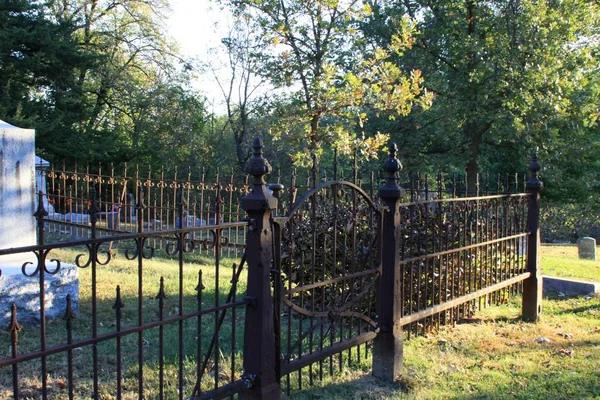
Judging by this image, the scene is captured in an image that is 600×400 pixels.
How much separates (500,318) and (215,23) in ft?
62.2

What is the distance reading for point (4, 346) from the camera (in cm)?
482

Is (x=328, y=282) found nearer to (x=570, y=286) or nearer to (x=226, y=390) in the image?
(x=226, y=390)

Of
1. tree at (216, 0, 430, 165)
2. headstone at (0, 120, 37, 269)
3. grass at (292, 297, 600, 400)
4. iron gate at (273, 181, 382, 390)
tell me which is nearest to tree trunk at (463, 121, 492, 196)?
tree at (216, 0, 430, 165)

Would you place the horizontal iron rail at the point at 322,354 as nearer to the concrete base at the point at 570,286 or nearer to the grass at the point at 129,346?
the grass at the point at 129,346

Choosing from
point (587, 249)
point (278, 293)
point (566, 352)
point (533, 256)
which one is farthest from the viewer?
point (587, 249)

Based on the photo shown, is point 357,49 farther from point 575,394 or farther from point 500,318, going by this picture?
point 575,394

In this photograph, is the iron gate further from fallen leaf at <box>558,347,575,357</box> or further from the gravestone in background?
the gravestone in background

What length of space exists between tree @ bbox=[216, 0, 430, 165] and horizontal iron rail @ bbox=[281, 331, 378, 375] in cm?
458

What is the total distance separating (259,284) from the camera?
3186 millimetres

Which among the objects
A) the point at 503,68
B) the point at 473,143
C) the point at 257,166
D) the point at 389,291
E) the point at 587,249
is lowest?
the point at 587,249

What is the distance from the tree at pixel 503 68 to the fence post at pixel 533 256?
5.96 m

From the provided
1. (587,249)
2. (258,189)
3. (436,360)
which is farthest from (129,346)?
(587,249)

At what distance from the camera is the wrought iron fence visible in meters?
2.90

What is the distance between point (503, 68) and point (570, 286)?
652cm
